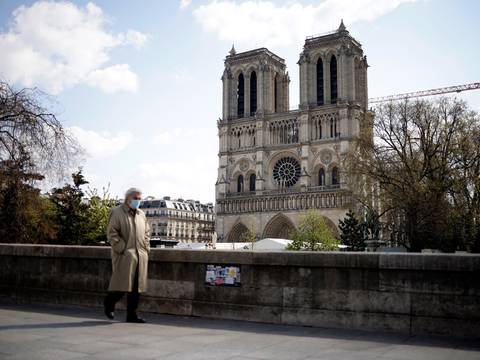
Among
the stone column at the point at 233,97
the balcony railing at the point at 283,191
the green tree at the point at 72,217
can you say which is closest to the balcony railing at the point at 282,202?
the balcony railing at the point at 283,191

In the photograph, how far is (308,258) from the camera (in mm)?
6934

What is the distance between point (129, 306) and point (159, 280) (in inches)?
47.9

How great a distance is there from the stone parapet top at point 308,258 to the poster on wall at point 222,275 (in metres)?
0.08

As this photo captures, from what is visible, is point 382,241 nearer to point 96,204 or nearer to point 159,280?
point 96,204

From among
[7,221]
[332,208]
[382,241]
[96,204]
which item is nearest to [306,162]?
[332,208]

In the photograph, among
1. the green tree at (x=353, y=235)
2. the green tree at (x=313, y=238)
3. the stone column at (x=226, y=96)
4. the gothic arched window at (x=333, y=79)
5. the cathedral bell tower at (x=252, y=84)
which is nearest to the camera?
the green tree at (x=313, y=238)

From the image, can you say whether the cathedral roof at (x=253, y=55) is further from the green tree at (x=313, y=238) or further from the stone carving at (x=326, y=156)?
the green tree at (x=313, y=238)

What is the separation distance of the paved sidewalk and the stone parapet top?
0.82 m

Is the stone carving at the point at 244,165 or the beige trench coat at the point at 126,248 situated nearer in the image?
the beige trench coat at the point at 126,248

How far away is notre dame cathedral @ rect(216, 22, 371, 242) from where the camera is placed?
6091cm

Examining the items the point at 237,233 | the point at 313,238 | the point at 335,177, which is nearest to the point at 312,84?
the point at 335,177

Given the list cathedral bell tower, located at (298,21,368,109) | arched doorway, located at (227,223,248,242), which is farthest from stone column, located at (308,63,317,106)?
arched doorway, located at (227,223,248,242)

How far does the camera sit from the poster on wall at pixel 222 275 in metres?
7.43

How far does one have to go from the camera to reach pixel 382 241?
35781 mm
